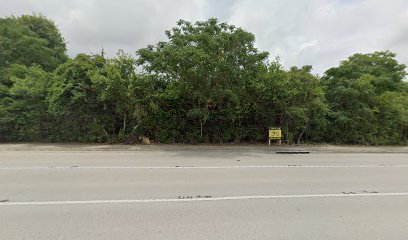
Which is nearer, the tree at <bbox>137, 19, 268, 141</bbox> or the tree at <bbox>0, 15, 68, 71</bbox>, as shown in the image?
the tree at <bbox>137, 19, 268, 141</bbox>

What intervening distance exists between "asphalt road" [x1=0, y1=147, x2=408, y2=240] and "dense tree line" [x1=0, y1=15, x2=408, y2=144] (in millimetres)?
6643

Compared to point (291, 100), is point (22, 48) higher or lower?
higher

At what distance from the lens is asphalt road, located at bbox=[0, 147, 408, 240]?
3773 millimetres

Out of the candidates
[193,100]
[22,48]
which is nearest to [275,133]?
[193,100]

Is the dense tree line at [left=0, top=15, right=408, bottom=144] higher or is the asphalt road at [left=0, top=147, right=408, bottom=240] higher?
the dense tree line at [left=0, top=15, right=408, bottom=144]

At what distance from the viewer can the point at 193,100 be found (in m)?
15.4

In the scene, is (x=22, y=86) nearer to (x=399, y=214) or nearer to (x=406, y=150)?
(x=399, y=214)

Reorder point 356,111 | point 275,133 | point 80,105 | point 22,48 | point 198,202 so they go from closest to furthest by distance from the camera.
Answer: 1. point 198,202
2. point 80,105
3. point 275,133
4. point 356,111
5. point 22,48

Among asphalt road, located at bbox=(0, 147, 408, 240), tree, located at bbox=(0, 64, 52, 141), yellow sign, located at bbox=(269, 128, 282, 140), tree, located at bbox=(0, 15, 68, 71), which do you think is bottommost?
asphalt road, located at bbox=(0, 147, 408, 240)

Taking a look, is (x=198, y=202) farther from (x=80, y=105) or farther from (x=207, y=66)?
(x=80, y=105)

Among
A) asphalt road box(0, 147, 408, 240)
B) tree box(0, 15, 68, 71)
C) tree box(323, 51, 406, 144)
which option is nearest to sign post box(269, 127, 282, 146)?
tree box(323, 51, 406, 144)

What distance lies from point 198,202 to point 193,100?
35.3 ft

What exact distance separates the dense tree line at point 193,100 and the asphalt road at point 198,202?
21.8 feet

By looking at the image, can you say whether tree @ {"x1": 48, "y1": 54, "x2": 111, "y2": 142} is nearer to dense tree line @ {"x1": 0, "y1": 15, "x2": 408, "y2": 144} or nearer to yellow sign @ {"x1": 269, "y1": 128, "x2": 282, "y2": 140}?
dense tree line @ {"x1": 0, "y1": 15, "x2": 408, "y2": 144}
